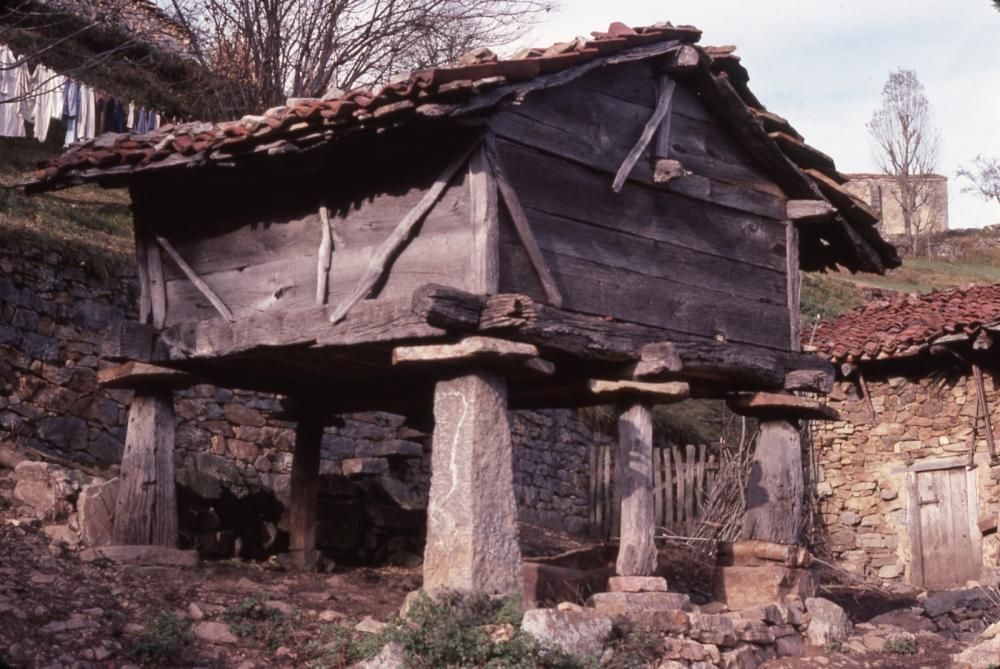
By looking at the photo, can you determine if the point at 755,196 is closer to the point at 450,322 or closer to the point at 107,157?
the point at 450,322

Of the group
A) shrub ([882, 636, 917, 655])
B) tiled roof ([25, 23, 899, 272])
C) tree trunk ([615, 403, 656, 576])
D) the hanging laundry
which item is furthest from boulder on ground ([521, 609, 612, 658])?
the hanging laundry

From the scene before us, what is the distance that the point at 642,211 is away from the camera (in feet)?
24.8

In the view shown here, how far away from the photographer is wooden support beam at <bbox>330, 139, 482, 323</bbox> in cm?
675

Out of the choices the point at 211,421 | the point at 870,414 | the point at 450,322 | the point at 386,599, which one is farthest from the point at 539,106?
the point at 870,414

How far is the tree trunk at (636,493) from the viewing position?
7242 millimetres

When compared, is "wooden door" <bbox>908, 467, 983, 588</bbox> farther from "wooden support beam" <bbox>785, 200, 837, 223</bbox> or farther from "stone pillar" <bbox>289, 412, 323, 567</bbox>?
"stone pillar" <bbox>289, 412, 323, 567</bbox>

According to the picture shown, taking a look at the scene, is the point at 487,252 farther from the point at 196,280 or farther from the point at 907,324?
the point at 907,324

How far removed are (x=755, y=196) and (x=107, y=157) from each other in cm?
413

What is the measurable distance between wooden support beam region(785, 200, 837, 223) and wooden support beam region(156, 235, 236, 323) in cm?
374

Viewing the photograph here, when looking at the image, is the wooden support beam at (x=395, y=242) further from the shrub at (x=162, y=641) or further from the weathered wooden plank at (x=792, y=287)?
the weathered wooden plank at (x=792, y=287)

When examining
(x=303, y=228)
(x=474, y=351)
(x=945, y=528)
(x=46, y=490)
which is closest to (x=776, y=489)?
(x=474, y=351)

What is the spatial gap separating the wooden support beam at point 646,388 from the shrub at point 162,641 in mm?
2624

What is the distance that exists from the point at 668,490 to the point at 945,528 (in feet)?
9.51

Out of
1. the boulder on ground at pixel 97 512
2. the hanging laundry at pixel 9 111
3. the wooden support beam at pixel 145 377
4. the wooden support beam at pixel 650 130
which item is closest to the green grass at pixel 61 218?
the hanging laundry at pixel 9 111
